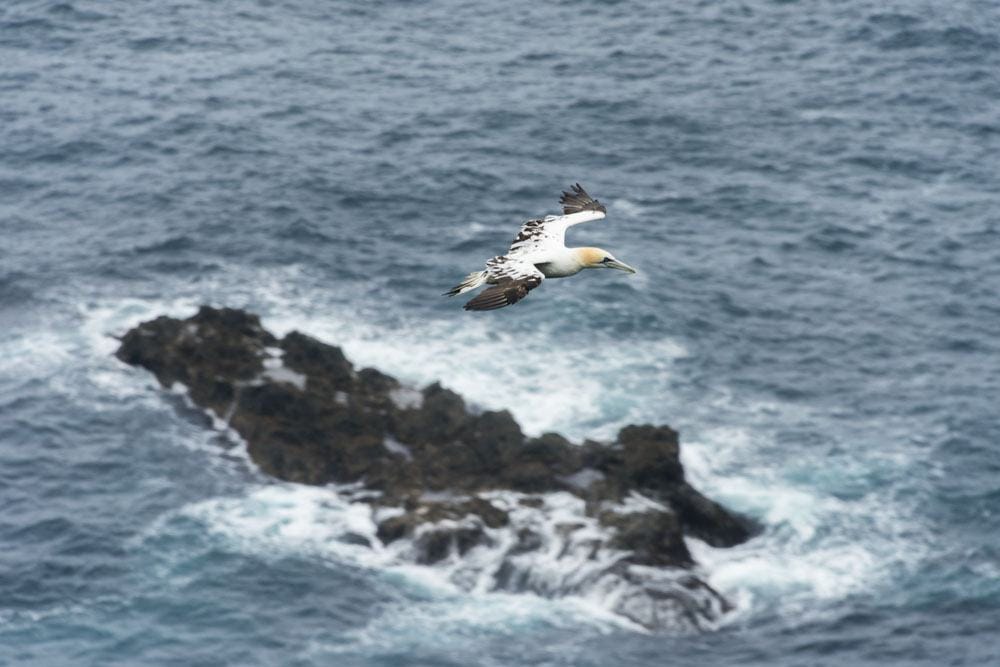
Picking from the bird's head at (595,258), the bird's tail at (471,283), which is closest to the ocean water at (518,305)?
the bird's head at (595,258)

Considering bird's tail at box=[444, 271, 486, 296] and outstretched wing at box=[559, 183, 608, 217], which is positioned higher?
bird's tail at box=[444, 271, 486, 296]

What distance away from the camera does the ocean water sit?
237 feet

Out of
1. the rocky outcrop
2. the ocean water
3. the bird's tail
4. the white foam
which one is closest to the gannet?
the bird's tail

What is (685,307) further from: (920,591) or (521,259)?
(521,259)

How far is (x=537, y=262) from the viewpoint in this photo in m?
51.1

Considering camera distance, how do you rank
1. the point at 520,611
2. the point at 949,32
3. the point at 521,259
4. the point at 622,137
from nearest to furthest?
1. the point at 521,259
2. the point at 520,611
3. the point at 622,137
4. the point at 949,32

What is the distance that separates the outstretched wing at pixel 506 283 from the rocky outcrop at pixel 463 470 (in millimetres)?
23822

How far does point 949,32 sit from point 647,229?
31954 mm

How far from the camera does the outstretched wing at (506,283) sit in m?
46.1

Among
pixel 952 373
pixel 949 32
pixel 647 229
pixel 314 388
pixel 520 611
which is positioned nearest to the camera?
pixel 520 611

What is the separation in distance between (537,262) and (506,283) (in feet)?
11.5

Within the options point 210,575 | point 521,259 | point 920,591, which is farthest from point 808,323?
point 521,259

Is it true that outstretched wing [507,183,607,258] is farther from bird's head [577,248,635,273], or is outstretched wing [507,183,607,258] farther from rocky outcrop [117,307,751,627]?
rocky outcrop [117,307,751,627]

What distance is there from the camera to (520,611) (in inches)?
2822
